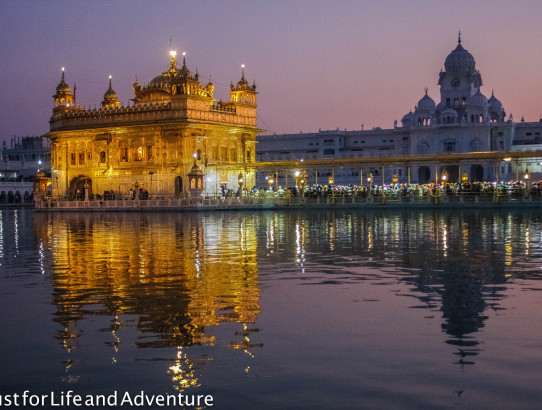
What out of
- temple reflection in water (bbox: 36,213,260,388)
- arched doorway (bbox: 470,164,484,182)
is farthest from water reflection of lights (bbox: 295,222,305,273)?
arched doorway (bbox: 470,164,484,182)

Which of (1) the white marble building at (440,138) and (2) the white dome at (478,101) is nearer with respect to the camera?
(1) the white marble building at (440,138)

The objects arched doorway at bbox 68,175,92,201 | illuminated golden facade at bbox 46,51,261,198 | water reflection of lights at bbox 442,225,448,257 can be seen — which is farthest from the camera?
arched doorway at bbox 68,175,92,201

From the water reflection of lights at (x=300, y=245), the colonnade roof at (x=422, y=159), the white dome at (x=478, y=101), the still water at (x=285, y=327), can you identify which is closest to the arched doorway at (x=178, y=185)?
the colonnade roof at (x=422, y=159)

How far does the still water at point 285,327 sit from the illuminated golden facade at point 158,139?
143 feet

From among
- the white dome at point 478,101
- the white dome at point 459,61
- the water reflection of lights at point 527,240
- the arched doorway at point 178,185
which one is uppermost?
the white dome at point 459,61

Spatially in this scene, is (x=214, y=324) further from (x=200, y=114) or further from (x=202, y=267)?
(x=200, y=114)

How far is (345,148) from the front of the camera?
117 m

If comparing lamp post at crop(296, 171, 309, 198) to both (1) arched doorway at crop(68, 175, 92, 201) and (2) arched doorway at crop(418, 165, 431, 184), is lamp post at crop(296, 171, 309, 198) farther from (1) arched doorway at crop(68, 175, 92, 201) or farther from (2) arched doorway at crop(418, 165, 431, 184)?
(2) arched doorway at crop(418, 165, 431, 184)

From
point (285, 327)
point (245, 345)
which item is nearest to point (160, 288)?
point (285, 327)

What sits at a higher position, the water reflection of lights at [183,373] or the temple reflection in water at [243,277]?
the temple reflection in water at [243,277]

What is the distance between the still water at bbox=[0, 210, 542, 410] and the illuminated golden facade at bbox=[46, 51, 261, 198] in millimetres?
43535

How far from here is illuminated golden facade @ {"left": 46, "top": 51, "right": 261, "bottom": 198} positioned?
6231 cm

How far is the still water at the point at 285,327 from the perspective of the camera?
7125mm

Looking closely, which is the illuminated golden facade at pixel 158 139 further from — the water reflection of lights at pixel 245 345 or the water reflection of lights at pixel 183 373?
the water reflection of lights at pixel 183 373
